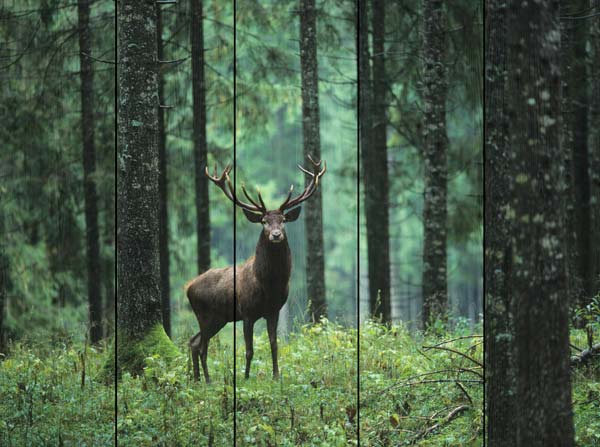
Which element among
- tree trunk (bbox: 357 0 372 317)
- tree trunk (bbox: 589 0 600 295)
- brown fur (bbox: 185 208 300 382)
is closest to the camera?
brown fur (bbox: 185 208 300 382)

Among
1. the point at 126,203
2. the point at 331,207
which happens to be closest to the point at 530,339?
the point at 126,203

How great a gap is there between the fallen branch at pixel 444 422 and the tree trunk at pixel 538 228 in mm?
1478

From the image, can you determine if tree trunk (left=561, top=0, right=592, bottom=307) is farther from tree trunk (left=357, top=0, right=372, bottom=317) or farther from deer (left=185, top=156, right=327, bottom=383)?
deer (left=185, top=156, right=327, bottom=383)

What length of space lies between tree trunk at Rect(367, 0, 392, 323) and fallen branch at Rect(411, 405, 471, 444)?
7012 millimetres

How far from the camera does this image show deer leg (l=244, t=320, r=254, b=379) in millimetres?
8930

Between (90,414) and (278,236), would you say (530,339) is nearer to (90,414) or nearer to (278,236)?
(278,236)

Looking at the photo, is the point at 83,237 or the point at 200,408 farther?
the point at 83,237

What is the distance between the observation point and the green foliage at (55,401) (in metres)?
8.04

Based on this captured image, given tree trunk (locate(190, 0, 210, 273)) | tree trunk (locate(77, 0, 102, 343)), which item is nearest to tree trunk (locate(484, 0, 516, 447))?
tree trunk (locate(190, 0, 210, 273))

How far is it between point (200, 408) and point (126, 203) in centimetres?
268

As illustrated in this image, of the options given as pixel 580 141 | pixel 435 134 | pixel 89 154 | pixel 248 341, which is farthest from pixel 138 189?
pixel 580 141

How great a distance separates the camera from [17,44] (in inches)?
589

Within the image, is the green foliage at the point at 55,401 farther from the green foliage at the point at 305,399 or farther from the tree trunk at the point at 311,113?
the tree trunk at the point at 311,113

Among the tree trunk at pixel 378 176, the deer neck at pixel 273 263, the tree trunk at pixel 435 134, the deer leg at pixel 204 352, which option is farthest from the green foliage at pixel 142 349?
the tree trunk at pixel 378 176
